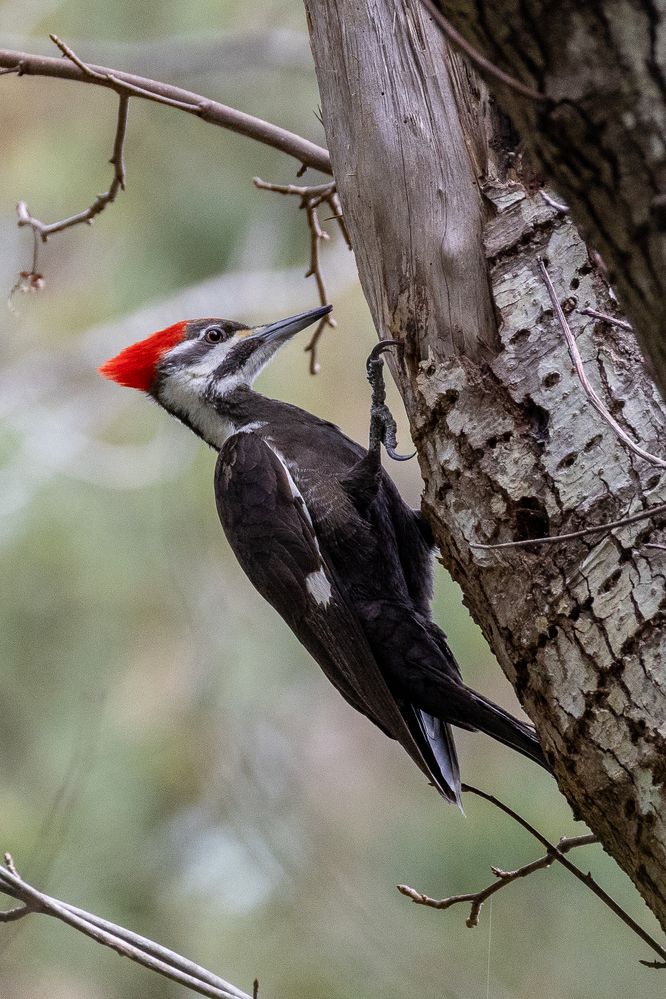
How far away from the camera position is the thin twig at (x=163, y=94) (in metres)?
2.24

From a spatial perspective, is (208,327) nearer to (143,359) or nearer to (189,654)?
(143,359)

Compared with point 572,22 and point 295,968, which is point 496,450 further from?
point 295,968

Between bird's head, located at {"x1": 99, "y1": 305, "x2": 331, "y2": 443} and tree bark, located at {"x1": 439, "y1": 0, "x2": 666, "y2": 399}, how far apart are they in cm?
211

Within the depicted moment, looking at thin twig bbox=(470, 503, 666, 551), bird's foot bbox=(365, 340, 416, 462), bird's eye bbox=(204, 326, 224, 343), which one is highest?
bird's eye bbox=(204, 326, 224, 343)

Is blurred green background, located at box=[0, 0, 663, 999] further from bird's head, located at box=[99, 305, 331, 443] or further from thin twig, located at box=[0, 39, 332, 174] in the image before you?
thin twig, located at box=[0, 39, 332, 174]

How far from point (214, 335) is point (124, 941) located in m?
1.95

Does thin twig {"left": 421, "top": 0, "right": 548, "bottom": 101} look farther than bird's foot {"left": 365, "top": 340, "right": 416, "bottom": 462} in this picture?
No

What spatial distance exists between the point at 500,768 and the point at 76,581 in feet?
7.88

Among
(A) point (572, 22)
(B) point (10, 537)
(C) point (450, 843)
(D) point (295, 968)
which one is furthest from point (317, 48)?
(B) point (10, 537)

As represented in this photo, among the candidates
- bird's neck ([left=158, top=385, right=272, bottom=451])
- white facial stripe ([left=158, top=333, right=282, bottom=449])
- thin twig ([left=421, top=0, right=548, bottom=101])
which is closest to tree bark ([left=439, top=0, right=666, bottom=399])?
thin twig ([left=421, top=0, right=548, bottom=101])

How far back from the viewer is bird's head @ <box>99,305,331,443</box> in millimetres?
2973

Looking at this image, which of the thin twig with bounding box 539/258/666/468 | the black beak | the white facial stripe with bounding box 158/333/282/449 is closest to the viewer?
the thin twig with bounding box 539/258/666/468

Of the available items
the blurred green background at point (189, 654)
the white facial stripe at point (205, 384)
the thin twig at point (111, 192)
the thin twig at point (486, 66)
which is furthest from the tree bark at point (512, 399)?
the blurred green background at point (189, 654)

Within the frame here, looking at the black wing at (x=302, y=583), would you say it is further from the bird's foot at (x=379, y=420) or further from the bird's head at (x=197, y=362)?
the bird's head at (x=197, y=362)
